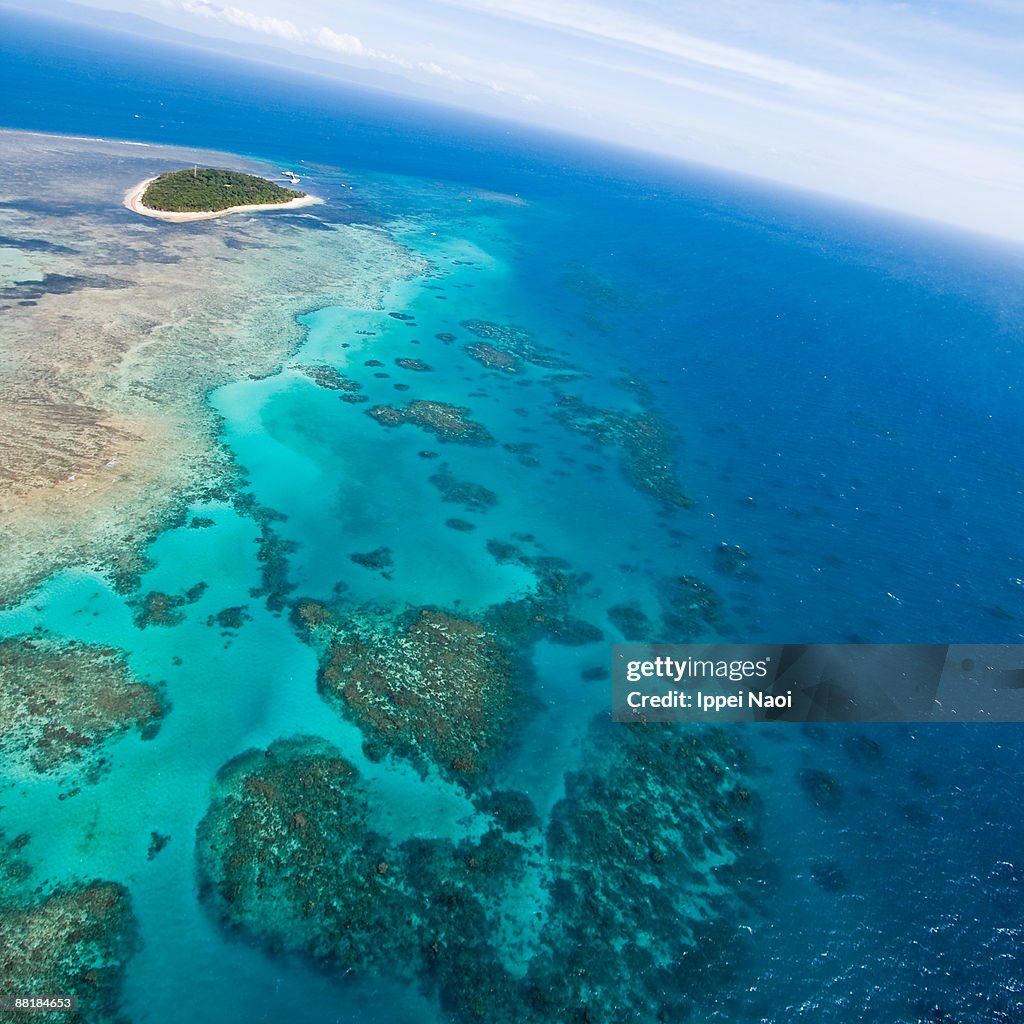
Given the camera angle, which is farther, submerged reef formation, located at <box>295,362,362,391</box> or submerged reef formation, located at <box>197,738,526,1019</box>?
submerged reef formation, located at <box>295,362,362,391</box>

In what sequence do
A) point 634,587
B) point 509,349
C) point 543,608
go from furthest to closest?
point 509,349, point 634,587, point 543,608

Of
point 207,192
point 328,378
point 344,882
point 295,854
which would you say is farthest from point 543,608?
point 207,192

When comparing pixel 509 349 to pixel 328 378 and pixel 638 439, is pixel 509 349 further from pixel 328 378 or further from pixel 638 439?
pixel 328 378

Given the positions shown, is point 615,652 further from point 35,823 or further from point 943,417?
point 943,417

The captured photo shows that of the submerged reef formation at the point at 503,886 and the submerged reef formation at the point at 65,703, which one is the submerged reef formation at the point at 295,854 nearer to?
the submerged reef formation at the point at 503,886

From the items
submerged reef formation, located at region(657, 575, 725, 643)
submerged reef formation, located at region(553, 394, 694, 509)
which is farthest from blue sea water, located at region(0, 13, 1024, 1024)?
submerged reef formation, located at region(553, 394, 694, 509)

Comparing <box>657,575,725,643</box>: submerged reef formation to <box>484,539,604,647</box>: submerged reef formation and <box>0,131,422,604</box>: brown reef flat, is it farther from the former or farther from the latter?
<box>0,131,422,604</box>: brown reef flat
